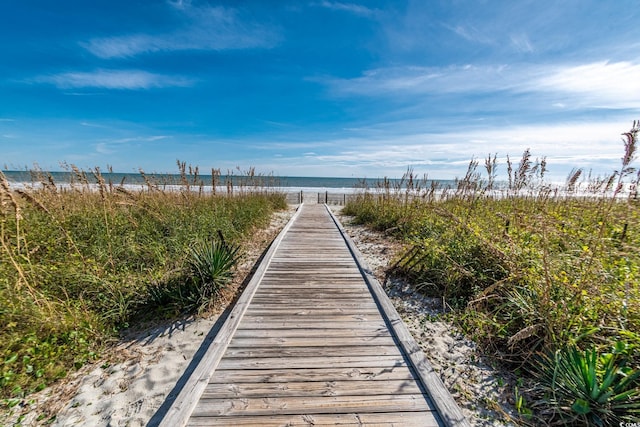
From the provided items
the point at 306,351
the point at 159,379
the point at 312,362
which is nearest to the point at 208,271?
the point at 159,379

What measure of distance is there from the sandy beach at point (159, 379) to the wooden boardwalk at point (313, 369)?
436 mm

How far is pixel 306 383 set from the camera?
210 cm

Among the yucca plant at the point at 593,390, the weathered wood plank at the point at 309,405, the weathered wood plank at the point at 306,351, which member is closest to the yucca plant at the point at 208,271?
the weathered wood plank at the point at 306,351

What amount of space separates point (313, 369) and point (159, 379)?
1.56 meters

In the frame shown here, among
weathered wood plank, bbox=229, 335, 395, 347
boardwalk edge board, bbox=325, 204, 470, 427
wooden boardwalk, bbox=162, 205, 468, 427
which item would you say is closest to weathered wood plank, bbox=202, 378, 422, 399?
wooden boardwalk, bbox=162, 205, 468, 427

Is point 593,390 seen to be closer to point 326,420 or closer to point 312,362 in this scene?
point 326,420

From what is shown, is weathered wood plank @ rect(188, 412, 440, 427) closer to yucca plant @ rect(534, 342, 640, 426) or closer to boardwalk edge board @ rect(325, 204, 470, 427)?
boardwalk edge board @ rect(325, 204, 470, 427)

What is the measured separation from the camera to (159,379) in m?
2.50

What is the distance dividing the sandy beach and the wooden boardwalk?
44cm

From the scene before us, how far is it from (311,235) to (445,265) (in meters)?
3.88

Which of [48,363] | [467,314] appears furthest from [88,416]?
[467,314]

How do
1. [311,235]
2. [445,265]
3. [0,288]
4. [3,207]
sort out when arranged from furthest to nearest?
1. [311,235]
2. [445,265]
3. [0,288]
4. [3,207]

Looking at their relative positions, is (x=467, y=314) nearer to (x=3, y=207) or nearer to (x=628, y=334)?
(x=628, y=334)

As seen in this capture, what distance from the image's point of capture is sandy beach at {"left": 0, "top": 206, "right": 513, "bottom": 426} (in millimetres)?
2076
